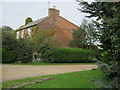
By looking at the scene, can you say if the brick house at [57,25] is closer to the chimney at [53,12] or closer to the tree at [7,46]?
the chimney at [53,12]

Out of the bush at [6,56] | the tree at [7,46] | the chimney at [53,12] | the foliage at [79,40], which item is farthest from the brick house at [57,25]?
the bush at [6,56]

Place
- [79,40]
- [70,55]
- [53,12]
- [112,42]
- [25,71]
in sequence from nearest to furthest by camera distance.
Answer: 1. [112,42]
2. [25,71]
3. [70,55]
4. [79,40]
5. [53,12]

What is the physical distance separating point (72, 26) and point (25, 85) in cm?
2380

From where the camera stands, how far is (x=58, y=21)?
25.8 metres

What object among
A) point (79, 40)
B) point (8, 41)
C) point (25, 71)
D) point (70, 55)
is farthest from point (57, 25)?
point (25, 71)

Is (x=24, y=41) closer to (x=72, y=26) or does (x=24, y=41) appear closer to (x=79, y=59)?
(x=79, y=59)

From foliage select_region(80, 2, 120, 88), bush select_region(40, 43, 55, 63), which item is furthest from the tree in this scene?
foliage select_region(80, 2, 120, 88)

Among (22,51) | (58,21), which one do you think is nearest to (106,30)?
(22,51)

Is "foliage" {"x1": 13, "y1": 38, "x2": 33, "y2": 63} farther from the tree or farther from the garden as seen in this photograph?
the tree

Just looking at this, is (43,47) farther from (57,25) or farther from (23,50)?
(57,25)

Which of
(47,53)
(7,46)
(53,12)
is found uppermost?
(53,12)

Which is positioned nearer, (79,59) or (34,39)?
(34,39)

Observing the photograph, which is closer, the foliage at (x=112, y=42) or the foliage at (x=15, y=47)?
the foliage at (x=112, y=42)

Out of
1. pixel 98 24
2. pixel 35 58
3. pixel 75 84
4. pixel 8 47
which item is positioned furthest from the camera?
pixel 35 58
